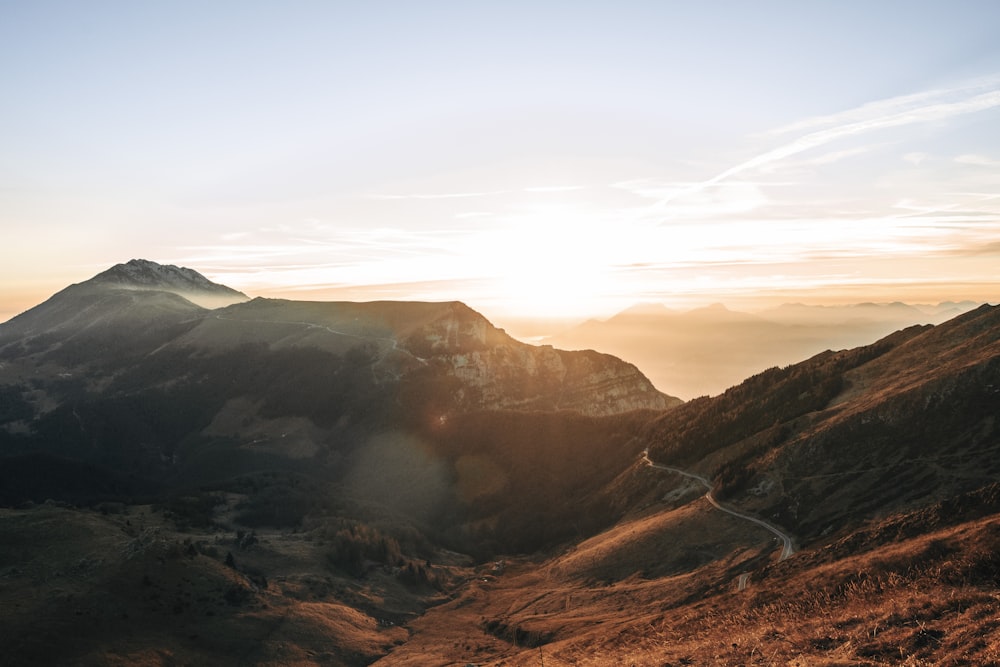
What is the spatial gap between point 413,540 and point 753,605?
55.0 meters

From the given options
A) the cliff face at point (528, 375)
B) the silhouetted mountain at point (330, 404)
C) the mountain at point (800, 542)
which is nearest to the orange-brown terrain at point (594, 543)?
the mountain at point (800, 542)

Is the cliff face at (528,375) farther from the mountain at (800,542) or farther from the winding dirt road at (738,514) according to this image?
the winding dirt road at (738,514)

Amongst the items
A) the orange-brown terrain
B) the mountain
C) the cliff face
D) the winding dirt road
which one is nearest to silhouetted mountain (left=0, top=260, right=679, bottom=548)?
the cliff face

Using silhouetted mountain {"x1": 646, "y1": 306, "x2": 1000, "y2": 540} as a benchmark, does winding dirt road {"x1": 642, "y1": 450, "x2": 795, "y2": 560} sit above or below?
below

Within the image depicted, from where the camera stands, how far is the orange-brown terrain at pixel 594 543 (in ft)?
110

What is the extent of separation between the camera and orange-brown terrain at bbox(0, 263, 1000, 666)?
3356 cm

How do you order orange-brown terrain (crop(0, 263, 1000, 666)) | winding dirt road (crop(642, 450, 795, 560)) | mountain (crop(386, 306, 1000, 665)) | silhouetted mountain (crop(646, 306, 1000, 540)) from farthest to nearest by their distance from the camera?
silhouetted mountain (crop(646, 306, 1000, 540)), winding dirt road (crop(642, 450, 795, 560)), orange-brown terrain (crop(0, 263, 1000, 666)), mountain (crop(386, 306, 1000, 665))

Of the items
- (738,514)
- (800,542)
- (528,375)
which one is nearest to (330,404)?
(528,375)

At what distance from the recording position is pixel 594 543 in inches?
2790

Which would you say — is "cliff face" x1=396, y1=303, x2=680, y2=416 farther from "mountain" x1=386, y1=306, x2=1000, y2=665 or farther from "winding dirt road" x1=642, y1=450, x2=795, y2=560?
"winding dirt road" x1=642, y1=450, x2=795, y2=560

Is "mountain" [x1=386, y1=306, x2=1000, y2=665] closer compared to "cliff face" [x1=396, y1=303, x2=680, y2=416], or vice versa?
"mountain" [x1=386, y1=306, x2=1000, y2=665]

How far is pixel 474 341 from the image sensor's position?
600 ft

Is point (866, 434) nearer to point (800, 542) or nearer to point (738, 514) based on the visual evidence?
point (738, 514)

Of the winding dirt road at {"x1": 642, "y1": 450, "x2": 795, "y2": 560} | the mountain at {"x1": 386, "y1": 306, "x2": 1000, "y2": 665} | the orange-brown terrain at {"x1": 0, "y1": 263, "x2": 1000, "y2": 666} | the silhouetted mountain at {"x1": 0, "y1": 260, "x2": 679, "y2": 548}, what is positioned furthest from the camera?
the silhouetted mountain at {"x1": 0, "y1": 260, "x2": 679, "y2": 548}
